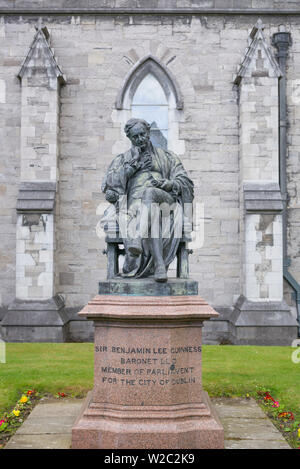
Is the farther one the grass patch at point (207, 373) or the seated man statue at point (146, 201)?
the grass patch at point (207, 373)

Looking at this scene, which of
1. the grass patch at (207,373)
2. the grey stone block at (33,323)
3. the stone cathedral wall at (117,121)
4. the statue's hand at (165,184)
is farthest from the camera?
the stone cathedral wall at (117,121)

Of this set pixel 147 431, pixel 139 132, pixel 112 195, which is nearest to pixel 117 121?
pixel 139 132

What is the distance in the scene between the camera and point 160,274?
5887mm

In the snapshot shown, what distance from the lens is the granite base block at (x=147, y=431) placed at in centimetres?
536

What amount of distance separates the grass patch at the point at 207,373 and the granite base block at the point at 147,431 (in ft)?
5.87

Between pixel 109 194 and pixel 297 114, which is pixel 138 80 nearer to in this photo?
pixel 297 114

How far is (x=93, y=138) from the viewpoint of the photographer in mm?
13383

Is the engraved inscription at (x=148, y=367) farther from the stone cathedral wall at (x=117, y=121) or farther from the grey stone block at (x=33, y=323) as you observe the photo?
the stone cathedral wall at (x=117, y=121)

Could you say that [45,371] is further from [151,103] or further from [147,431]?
[151,103]

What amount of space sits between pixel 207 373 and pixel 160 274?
3.43 m

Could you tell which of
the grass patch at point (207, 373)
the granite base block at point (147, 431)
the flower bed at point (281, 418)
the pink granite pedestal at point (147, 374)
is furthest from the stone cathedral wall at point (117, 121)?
the granite base block at point (147, 431)

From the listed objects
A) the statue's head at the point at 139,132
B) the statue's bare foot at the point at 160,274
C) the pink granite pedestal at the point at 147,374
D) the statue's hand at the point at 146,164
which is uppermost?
the statue's head at the point at 139,132

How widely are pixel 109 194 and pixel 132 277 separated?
1.03 m
